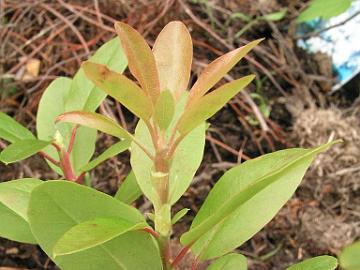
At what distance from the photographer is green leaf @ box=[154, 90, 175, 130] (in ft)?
2.24

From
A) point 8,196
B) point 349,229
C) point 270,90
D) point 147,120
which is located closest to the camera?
point 147,120

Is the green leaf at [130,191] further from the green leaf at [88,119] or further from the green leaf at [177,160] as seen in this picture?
the green leaf at [88,119]

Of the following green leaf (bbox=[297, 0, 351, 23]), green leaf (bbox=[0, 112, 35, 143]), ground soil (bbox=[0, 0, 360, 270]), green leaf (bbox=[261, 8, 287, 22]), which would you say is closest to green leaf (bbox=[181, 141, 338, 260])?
green leaf (bbox=[0, 112, 35, 143])

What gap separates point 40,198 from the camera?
751 mm

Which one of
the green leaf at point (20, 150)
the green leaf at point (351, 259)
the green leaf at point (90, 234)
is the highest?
the green leaf at point (351, 259)

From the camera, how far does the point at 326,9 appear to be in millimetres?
1721

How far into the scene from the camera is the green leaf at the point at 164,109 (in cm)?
68

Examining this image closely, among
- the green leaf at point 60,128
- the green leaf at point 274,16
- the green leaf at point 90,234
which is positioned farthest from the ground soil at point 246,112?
the green leaf at point 90,234

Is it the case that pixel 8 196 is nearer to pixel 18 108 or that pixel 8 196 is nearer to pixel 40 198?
pixel 40 198

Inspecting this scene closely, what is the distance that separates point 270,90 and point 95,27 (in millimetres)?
630

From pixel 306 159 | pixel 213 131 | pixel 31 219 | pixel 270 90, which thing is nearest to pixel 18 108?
pixel 213 131

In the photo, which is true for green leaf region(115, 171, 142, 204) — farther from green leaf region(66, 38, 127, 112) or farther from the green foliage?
green leaf region(66, 38, 127, 112)

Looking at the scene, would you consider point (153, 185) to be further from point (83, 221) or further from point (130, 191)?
point (130, 191)

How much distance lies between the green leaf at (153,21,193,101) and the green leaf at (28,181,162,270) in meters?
0.17
